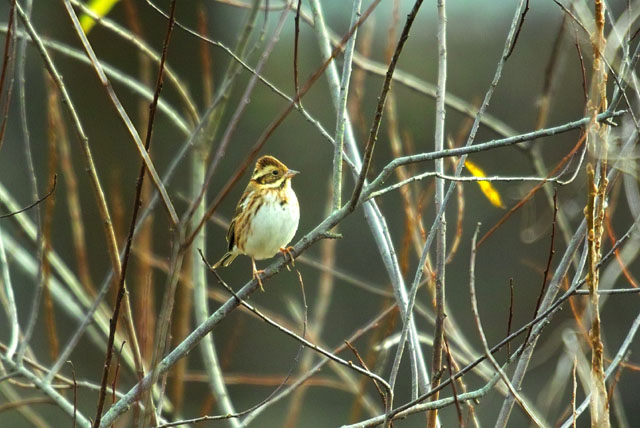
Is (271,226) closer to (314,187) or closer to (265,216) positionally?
(265,216)

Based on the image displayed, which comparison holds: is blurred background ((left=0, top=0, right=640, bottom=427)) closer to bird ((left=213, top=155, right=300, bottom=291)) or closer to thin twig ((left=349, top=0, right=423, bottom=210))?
bird ((left=213, top=155, right=300, bottom=291))

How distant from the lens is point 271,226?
441 cm

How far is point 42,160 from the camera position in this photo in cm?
1227

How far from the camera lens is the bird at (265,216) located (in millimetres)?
4410

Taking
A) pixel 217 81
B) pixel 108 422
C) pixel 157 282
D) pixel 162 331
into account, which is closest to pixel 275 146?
pixel 217 81

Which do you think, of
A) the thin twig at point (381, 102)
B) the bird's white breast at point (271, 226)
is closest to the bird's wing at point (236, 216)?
the bird's white breast at point (271, 226)

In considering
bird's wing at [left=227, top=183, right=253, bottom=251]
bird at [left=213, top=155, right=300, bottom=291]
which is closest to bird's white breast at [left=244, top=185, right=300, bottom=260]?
bird at [left=213, top=155, right=300, bottom=291]

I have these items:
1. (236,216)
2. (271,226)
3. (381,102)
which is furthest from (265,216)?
(381,102)

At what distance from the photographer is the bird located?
4410 mm

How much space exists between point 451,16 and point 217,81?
388 centimetres

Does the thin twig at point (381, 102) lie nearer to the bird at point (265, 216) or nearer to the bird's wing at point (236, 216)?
the bird at point (265, 216)

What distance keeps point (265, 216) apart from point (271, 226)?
0.24ft

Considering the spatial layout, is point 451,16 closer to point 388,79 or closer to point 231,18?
point 231,18

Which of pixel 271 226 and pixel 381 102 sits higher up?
pixel 381 102
